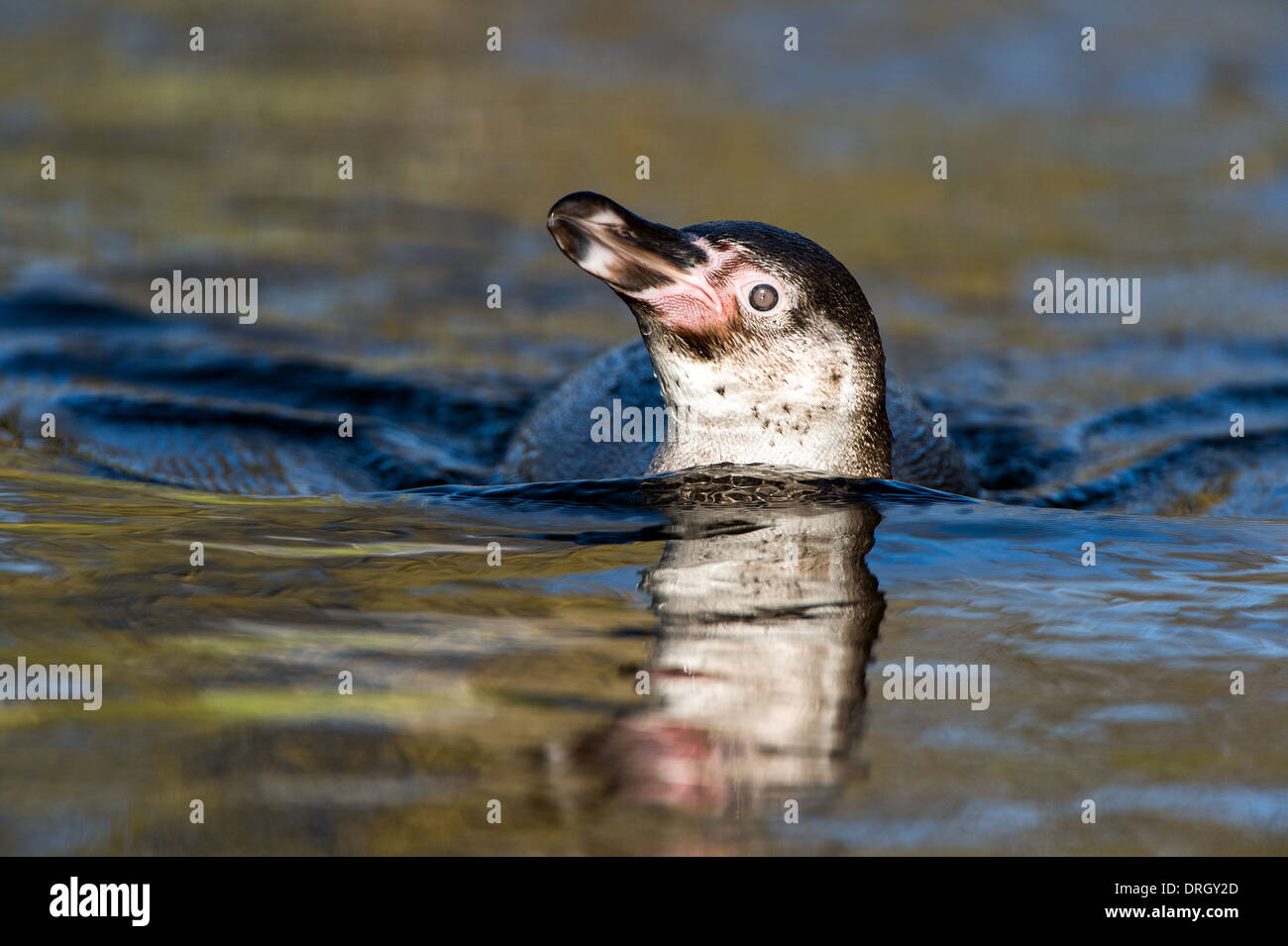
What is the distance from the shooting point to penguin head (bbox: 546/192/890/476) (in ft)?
17.3

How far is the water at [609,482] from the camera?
339 centimetres

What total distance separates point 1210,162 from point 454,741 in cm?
1242

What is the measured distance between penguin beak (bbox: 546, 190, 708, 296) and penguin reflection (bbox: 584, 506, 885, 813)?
0.85m

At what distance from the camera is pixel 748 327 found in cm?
549

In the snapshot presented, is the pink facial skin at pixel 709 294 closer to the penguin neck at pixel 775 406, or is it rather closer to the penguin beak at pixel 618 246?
the penguin beak at pixel 618 246

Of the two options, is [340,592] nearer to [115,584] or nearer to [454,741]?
[115,584]

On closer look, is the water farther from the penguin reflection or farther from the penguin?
the penguin

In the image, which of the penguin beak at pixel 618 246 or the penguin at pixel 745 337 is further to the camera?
the penguin at pixel 745 337

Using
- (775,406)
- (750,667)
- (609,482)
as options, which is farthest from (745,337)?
(750,667)

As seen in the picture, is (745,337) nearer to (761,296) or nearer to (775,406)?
(761,296)

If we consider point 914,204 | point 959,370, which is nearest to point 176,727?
point 959,370

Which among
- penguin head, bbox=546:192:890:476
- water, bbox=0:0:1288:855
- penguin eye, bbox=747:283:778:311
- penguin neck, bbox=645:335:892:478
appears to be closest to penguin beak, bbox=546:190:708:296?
penguin head, bbox=546:192:890:476

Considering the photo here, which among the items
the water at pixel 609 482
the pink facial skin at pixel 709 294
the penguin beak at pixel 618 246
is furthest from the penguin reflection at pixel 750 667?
the penguin beak at pixel 618 246

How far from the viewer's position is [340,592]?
4492mm
